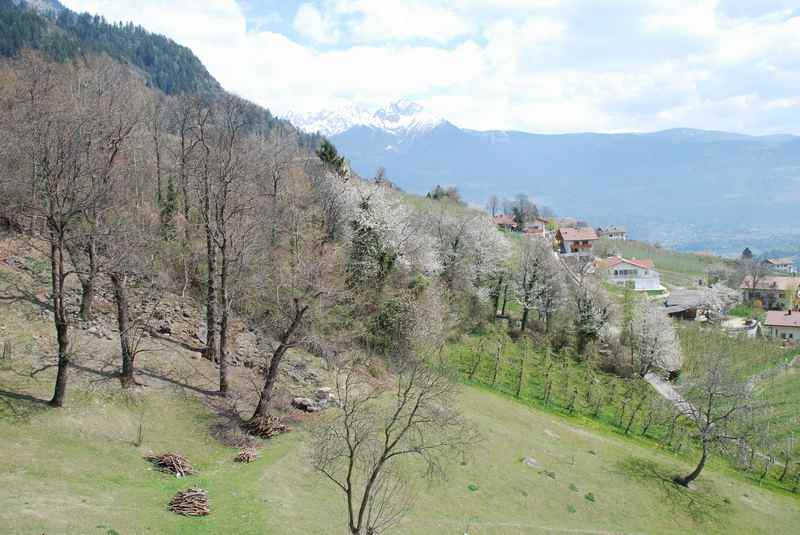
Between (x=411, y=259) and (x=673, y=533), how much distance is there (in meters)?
31.9

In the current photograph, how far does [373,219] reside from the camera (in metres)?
48.8

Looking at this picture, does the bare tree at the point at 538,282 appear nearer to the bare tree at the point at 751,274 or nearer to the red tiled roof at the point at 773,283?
the bare tree at the point at 751,274

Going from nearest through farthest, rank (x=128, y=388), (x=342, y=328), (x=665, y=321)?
(x=128, y=388), (x=342, y=328), (x=665, y=321)

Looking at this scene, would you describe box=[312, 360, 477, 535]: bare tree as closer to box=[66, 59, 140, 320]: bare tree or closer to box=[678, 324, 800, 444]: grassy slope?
box=[66, 59, 140, 320]: bare tree

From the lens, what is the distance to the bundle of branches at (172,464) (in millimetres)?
20109

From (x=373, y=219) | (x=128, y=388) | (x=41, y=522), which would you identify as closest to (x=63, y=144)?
(x=128, y=388)

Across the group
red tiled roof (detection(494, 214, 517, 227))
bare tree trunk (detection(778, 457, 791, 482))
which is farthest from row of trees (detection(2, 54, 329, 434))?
red tiled roof (detection(494, 214, 517, 227))

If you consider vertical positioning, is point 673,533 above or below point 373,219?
below

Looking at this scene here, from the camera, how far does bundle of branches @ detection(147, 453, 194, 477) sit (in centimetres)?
2011

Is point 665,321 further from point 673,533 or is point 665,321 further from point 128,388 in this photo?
point 128,388

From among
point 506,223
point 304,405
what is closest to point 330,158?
point 304,405

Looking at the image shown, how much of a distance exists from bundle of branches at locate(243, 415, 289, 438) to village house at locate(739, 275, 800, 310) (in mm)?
118020

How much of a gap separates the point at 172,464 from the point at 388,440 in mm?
9664

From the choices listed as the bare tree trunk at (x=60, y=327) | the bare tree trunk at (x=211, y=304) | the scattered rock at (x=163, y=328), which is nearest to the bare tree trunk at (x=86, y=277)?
the bare tree trunk at (x=60, y=327)
